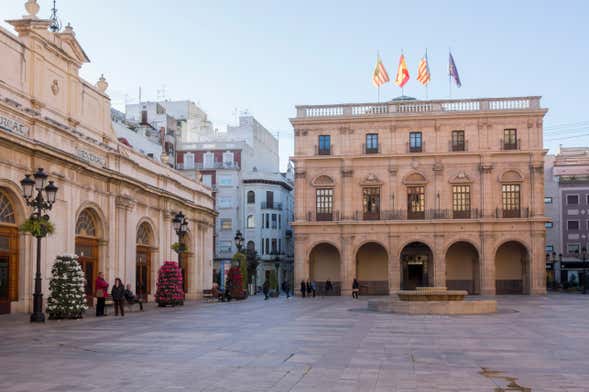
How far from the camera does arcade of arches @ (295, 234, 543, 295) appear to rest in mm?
57469

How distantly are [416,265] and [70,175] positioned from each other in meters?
35.8

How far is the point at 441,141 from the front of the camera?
192ft

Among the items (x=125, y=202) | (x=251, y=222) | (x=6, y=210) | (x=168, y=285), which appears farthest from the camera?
(x=251, y=222)

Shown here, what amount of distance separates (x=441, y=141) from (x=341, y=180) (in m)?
7.98

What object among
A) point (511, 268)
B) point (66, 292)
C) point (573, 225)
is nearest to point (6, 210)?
point (66, 292)

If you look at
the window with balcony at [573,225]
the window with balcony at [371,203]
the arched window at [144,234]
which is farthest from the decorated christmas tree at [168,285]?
the window with balcony at [573,225]

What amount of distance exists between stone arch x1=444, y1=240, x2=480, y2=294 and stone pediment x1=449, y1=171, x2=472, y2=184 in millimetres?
4774

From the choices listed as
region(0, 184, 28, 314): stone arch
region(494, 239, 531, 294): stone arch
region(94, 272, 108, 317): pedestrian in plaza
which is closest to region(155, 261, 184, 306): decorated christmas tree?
region(94, 272, 108, 317): pedestrian in plaza

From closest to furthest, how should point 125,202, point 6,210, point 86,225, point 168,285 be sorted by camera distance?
point 6,210, point 86,225, point 168,285, point 125,202

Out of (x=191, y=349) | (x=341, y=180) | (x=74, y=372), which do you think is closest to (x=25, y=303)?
(x=191, y=349)

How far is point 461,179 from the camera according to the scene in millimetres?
57969

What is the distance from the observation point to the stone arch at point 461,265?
59.7m

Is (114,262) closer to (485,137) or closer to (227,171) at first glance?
(485,137)

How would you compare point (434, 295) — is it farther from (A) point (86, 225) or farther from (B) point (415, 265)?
(B) point (415, 265)
